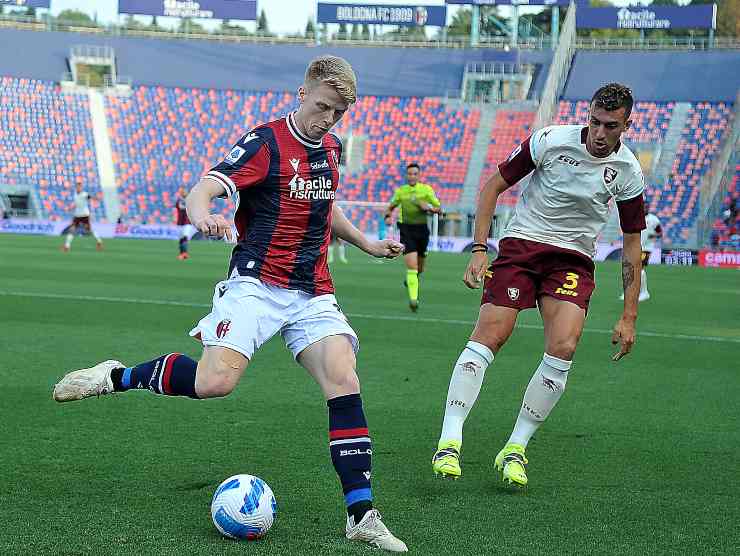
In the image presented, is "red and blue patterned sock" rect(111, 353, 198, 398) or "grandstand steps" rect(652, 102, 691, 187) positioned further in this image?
"grandstand steps" rect(652, 102, 691, 187)

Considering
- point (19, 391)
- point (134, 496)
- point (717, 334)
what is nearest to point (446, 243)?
point (717, 334)

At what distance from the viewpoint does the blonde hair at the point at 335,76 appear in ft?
14.3

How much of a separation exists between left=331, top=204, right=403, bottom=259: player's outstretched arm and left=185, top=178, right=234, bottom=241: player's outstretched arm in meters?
0.77

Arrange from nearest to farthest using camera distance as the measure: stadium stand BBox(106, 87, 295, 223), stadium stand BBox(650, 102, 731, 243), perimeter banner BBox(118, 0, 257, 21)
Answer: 1. stadium stand BBox(650, 102, 731, 243)
2. stadium stand BBox(106, 87, 295, 223)
3. perimeter banner BBox(118, 0, 257, 21)

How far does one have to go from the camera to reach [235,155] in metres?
4.44

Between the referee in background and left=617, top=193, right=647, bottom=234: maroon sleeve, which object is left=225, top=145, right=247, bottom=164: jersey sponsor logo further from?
the referee in background

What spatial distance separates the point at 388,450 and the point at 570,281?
1.39 meters

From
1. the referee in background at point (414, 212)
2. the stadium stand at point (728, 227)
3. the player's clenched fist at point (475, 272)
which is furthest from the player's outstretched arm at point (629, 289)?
the stadium stand at point (728, 227)

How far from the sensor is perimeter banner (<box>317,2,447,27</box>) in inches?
2080

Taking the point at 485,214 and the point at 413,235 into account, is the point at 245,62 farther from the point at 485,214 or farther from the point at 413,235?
the point at 485,214

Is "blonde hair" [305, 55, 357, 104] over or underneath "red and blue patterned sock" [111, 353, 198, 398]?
over

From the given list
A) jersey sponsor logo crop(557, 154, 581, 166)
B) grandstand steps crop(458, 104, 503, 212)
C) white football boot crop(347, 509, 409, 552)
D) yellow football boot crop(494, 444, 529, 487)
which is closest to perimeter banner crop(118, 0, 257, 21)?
grandstand steps crop(458, 104, 503, 212)

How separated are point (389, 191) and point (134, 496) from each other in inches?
1558

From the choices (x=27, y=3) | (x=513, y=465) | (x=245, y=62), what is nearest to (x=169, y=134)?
(x=245, y=62)
